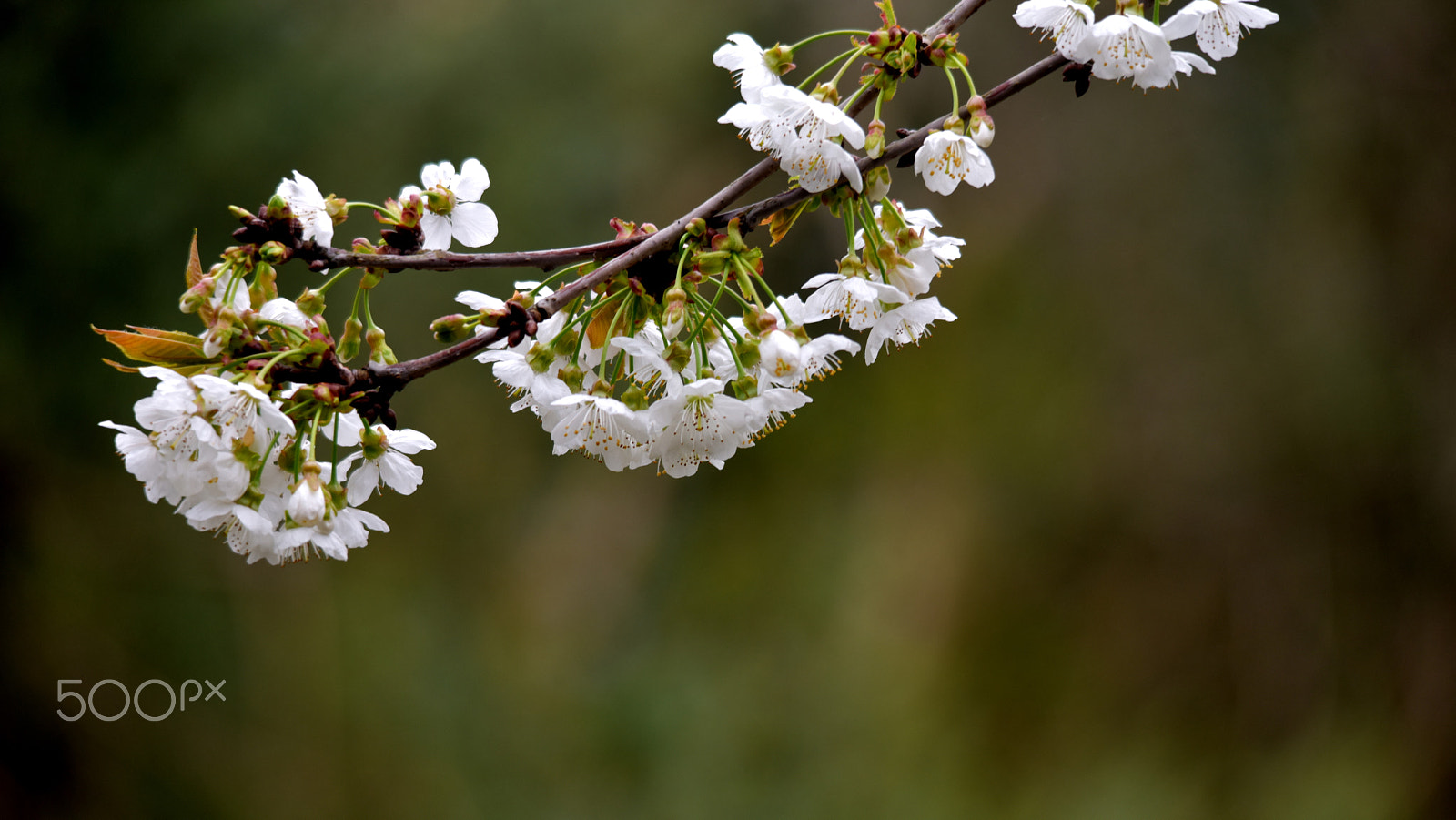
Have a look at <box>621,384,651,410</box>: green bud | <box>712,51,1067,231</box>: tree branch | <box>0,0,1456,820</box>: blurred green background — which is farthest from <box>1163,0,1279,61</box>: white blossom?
<box>0,0,1456,820</box>: blurred green background

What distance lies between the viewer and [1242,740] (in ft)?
8.36

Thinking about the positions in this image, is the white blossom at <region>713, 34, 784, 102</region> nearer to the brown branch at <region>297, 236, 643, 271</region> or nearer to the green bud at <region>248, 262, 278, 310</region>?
the brown branch at <region>297, 236, 643, 271</region>

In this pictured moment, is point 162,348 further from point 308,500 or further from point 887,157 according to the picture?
point 887,157

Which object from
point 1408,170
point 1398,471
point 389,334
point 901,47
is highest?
point 389,334

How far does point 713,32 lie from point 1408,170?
85.6 inches

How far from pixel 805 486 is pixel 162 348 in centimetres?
227

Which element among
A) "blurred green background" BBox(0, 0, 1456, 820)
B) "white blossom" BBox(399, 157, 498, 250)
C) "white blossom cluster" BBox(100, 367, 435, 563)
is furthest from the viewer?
"blurred green background" BBox(0, 0, 1456, 820)

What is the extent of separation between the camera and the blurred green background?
7.98 feet

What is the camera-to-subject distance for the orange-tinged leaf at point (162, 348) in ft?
2.14

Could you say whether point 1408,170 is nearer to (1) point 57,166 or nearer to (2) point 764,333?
(2) point 764,333

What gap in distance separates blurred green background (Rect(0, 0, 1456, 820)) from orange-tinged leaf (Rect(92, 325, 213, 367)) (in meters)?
2.12

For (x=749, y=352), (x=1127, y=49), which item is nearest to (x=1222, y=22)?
(x=1127, y=49)

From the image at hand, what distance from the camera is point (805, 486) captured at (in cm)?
282

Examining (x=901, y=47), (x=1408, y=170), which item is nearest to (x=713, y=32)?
(x=1408, y=170)
